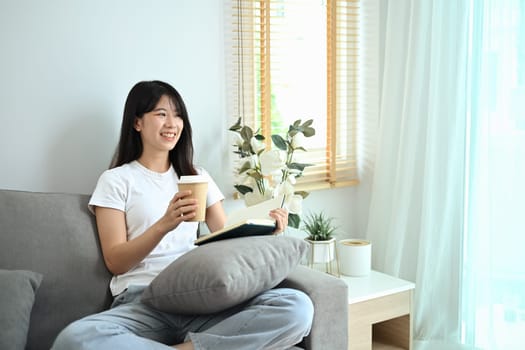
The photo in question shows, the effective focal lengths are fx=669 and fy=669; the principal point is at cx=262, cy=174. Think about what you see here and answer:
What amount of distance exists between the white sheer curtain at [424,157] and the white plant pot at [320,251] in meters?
0.40

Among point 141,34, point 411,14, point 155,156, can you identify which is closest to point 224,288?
point 155,156

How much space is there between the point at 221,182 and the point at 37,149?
794 millimetres

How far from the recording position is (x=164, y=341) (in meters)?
2.03

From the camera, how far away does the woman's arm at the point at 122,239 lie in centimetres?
212

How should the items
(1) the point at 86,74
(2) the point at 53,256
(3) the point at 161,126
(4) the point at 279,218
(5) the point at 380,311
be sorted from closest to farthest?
(2) the point at 53,256
(4) the point at 279,218
(3) the point at 161,126
(1) the point at 86,74
(5) the point at 380,311

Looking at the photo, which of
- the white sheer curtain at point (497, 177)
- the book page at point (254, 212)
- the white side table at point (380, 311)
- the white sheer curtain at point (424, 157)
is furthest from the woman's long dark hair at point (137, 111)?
the white sheer curtain at point (497, 177)

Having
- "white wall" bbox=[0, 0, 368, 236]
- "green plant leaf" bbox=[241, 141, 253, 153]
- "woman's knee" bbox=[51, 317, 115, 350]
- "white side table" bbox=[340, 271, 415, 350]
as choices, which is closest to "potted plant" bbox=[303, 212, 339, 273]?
"white side table" bbox=[340, 271, 415, 350]

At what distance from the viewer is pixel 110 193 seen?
2281 millimetres

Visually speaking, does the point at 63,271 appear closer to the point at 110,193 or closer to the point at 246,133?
the point at 110,193

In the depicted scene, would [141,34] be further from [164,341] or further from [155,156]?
[164,341]

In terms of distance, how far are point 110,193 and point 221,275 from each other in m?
0.61

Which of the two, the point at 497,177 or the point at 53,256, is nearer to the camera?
the point at 53,256

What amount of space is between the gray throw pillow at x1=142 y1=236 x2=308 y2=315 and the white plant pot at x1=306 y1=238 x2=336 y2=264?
68 centimetres

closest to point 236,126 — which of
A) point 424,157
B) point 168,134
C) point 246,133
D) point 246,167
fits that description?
point 246,133
